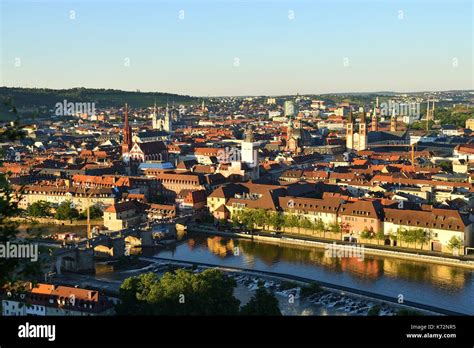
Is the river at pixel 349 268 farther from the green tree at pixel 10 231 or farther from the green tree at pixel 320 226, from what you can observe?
the green tree at pixel 10 231

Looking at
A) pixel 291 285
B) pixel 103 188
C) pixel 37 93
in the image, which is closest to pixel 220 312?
pixel 291 285

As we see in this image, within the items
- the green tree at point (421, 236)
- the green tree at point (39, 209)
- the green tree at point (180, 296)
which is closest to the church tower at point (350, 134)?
the green tree at point (39, 209)

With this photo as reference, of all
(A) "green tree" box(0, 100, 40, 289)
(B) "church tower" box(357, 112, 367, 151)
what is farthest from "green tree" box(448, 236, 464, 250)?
(B) "church tower" box(357, 112, 367, 151)

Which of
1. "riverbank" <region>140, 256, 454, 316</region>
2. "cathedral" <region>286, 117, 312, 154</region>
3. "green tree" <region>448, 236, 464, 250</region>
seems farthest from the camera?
"cathedral" <region>286, 117, 312, 154</region>

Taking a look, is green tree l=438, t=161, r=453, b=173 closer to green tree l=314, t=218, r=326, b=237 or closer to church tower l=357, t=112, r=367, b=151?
church tower l=357, t=112, r=367, b=151

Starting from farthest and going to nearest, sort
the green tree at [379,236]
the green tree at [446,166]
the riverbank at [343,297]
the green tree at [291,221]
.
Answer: the green tree at [446,166] < the green tree at [291,221] < the green tree at [379,236] < the riverbank at [343,297]

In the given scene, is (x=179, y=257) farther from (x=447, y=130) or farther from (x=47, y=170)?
(x=447, y=130)
